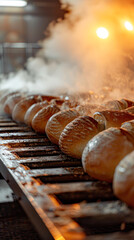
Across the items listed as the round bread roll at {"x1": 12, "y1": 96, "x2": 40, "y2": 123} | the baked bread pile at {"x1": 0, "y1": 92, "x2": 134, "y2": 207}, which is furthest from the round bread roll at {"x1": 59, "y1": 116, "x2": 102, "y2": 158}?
the round bread roll at {"x1": 12, "y1": 96, "x2": 40, "y2": 123}

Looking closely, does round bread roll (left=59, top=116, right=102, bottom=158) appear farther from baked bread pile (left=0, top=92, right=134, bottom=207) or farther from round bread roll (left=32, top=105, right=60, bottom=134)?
round bread roll (left=32, top=105, right=60, bottom=134)

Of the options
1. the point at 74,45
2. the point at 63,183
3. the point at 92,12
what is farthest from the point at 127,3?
the point at 63,183

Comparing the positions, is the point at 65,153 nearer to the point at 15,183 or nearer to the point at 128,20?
the point at 15,183

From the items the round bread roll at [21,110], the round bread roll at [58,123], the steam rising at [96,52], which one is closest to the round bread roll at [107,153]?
the round bread roll at [58,123]

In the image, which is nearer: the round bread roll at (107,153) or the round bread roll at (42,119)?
the round bread roll at (107,153)

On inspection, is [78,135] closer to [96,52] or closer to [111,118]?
[111,118]

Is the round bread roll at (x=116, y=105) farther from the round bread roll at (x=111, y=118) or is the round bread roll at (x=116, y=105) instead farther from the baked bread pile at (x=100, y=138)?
the round bread roll at (x=111, y=118)
